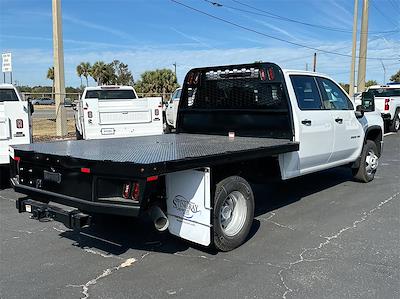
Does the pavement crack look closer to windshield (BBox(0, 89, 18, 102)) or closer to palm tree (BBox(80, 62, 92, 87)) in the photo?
windshield (BBox(0, 89, 18, 102))

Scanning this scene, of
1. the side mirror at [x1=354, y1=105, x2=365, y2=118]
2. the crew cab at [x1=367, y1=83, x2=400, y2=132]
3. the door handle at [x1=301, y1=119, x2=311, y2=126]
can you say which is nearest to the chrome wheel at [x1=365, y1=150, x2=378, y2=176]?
the side mirror at [x1=354, y1=105, x2=365, y2=118]

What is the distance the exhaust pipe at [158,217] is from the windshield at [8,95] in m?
7.69

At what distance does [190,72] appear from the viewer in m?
7.25

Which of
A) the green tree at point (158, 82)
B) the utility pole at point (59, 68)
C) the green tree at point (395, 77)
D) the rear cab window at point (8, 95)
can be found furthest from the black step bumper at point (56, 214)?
the green tree at point (395, 77)

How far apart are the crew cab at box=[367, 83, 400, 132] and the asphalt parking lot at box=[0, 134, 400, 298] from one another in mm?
13302

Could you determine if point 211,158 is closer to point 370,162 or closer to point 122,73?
point 370,162

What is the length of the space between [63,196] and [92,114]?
6935mm

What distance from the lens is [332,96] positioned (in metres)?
7.21

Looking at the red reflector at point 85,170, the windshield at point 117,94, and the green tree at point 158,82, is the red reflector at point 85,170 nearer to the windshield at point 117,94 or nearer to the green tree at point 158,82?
the windshield at point 117,94

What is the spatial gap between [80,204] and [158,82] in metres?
54.2

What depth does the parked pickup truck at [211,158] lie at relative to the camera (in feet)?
13.4

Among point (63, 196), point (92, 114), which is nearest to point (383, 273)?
point (63, 196)

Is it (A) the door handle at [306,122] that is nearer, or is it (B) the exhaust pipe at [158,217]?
(B) the exhaust pipe at [158,217]

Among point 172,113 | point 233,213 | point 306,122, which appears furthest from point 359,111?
point 172,113
